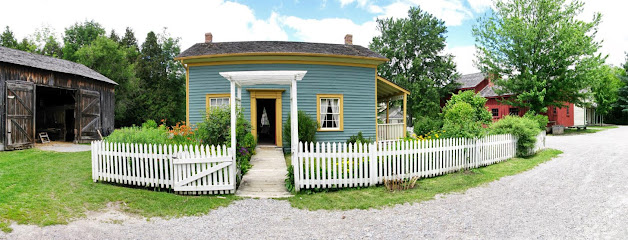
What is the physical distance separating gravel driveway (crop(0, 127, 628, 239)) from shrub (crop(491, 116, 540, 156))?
4.49 meters

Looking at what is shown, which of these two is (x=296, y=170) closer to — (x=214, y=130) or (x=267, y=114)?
(x=214, y=130)

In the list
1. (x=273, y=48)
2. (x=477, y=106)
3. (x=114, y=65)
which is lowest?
(x=477, y=106)

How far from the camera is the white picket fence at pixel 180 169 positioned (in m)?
6.79

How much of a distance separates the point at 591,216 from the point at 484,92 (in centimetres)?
3084

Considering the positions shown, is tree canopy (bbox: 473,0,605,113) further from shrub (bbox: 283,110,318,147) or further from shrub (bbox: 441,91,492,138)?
shrub (bbox: 283,110,318,147)

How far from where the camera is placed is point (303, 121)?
1238cm

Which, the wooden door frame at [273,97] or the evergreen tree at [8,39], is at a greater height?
the evergreen tree at [8,39]

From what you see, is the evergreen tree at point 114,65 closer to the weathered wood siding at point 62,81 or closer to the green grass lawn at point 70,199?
the weathered wood siding at point 62,81

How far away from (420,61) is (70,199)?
30.3m

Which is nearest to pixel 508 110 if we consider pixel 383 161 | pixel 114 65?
pixel 383 161

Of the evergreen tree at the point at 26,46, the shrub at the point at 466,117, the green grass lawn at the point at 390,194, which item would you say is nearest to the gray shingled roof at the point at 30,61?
the green grass lawn at the point at 390,194

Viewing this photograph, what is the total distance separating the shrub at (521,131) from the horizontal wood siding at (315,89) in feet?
16.7

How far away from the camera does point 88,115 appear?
18.0m

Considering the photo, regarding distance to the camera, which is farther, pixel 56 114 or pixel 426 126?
pixel 426 126
